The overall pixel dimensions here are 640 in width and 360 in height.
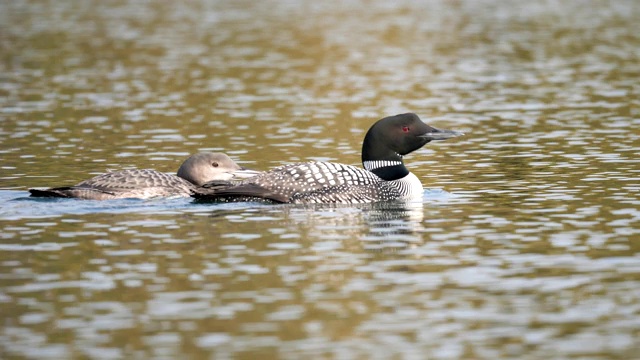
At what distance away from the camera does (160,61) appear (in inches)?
1249

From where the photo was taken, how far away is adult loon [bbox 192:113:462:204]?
47.3ft

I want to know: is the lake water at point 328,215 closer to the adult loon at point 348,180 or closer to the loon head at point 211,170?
the adult loon at point 348,180

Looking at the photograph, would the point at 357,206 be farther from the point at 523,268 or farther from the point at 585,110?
the point at 585,110

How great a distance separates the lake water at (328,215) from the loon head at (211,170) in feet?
3.64

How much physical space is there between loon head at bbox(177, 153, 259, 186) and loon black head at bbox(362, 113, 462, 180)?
4.01 feet

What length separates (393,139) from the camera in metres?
15.3

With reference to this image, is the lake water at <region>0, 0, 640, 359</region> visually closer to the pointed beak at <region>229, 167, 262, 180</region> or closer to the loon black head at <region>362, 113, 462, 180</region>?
the loon black head at <region>362, 113, 462, 180</region>

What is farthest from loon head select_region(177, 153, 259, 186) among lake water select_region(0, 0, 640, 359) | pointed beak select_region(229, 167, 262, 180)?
lake water select_region(0, 0, 640, 359)

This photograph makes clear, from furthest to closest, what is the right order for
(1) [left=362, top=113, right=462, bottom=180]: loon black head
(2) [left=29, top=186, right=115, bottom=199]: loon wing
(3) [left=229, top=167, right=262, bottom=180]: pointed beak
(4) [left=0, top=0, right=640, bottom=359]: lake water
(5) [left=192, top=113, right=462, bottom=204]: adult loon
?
(3) [left=229, top=167, right=262, bottom=180]: pointed beak, (1) [left=362, top=113, right=462, bottom=180]: loon black head, (2) [left=29, top=186, right=115, bottom=199]: loon wing, (5) [left=192, top=113, right=462, bottom=204]: adult loon, (4) [left=0, top=0, right=640, bottom=359]: lake water

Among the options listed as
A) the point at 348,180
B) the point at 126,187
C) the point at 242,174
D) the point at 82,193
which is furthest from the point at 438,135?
the point at 82,193

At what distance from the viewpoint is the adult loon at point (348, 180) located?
1442 cm

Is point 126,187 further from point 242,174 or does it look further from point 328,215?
point 328,215

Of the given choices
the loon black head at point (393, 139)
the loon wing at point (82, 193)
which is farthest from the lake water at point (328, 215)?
the loon black head at point (393, 139)

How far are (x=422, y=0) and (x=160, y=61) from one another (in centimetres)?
2039
